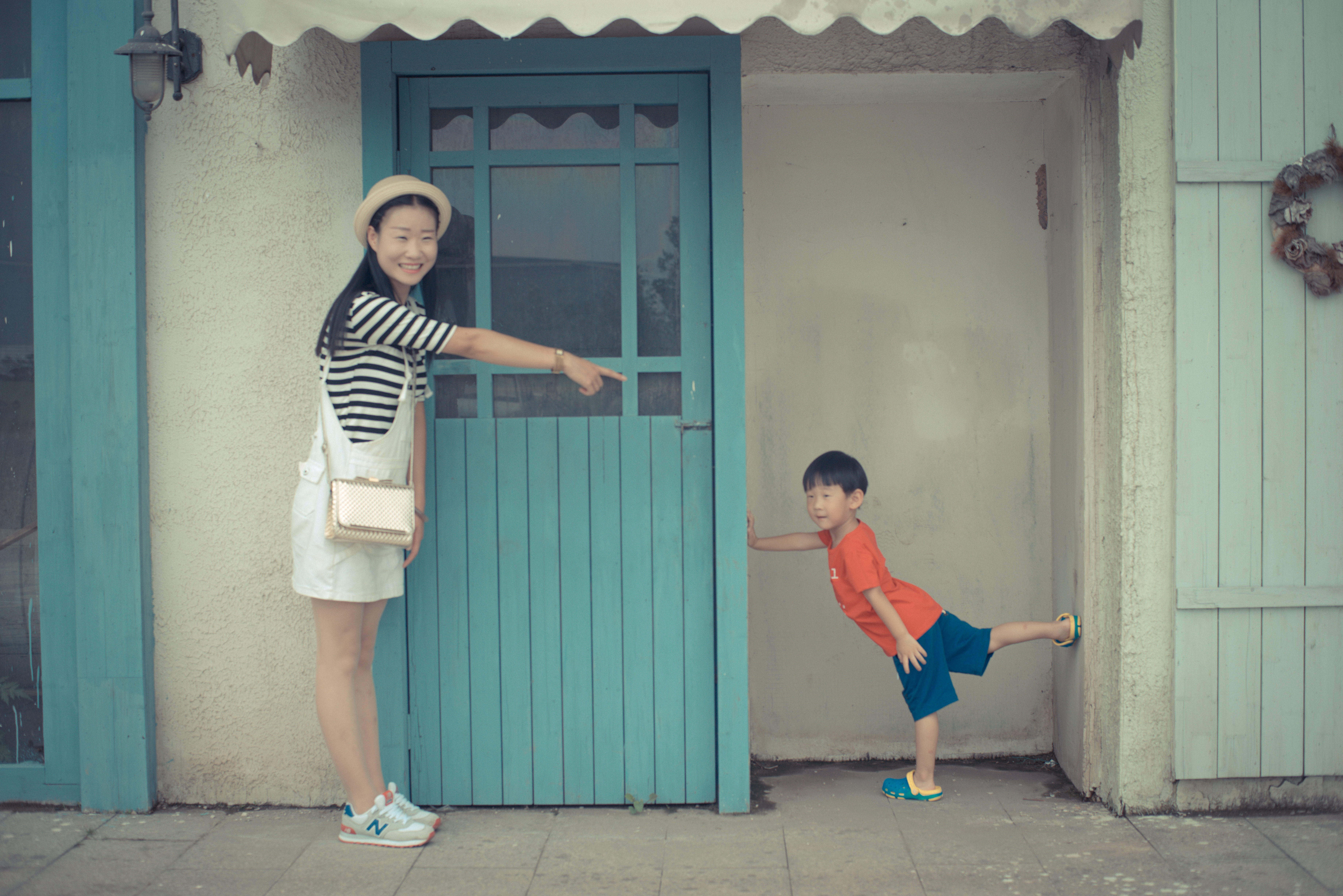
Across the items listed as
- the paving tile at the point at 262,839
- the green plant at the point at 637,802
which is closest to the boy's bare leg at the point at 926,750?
the green plant at the point at 637,802

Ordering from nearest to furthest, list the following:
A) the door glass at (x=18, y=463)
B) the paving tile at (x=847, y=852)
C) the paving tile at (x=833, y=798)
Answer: the paving tile at (x=847, y=852), the paving tile at (x=833, y=798), the door glass at (x=18, y=463)

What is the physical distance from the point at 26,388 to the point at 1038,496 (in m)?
3.75

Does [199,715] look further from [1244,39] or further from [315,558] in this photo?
[1244,39]

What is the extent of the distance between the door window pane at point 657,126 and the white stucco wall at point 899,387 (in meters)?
0.58

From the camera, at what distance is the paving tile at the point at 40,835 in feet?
10.4

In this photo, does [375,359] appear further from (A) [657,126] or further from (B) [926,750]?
(B) [926,750]

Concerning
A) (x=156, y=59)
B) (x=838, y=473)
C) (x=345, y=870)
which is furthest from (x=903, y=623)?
(x=156, y=59)

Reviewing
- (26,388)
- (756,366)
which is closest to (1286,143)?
(756,366)

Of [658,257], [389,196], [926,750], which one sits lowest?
[926,750]

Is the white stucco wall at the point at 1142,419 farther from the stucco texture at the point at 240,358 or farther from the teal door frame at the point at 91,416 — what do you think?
the teal door frame at the point at 91,416

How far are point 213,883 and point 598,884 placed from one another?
3.67 ft

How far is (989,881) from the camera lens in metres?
2.96

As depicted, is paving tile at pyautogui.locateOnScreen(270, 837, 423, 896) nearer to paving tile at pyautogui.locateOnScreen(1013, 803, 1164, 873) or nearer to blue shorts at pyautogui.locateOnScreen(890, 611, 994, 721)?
blue shorts at pyautogui.locateOnScreen(890, 611, 994, 721)

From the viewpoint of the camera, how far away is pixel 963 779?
3.86 metres
